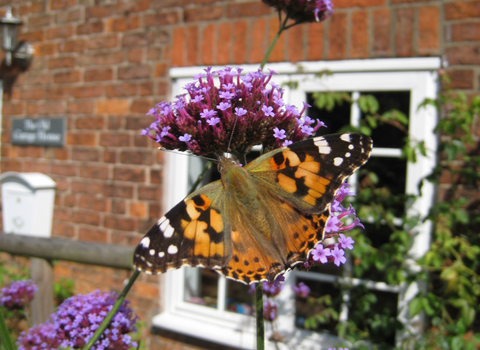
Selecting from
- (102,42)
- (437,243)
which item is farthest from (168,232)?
(102,42)

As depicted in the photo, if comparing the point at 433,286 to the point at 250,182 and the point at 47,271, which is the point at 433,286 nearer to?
the point at 250,182

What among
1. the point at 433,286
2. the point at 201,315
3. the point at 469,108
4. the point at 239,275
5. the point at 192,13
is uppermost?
the point at 192,13

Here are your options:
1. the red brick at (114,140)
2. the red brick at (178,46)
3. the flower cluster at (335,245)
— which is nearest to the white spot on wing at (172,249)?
the flower cluster at (335,245)

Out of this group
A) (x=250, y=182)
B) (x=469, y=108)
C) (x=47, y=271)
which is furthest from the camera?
(x=47, y=271)

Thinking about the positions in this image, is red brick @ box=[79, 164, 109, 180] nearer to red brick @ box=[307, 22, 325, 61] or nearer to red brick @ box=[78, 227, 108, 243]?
red brick @ box=[78, 227, 108, 243]

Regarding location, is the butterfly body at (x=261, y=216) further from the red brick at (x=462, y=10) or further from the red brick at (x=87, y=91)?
the red brick at (x=87, y=91)

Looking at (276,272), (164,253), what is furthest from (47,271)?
(276,272)

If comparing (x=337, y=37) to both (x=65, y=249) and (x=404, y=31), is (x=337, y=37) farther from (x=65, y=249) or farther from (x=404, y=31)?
(x=65, y=249)
